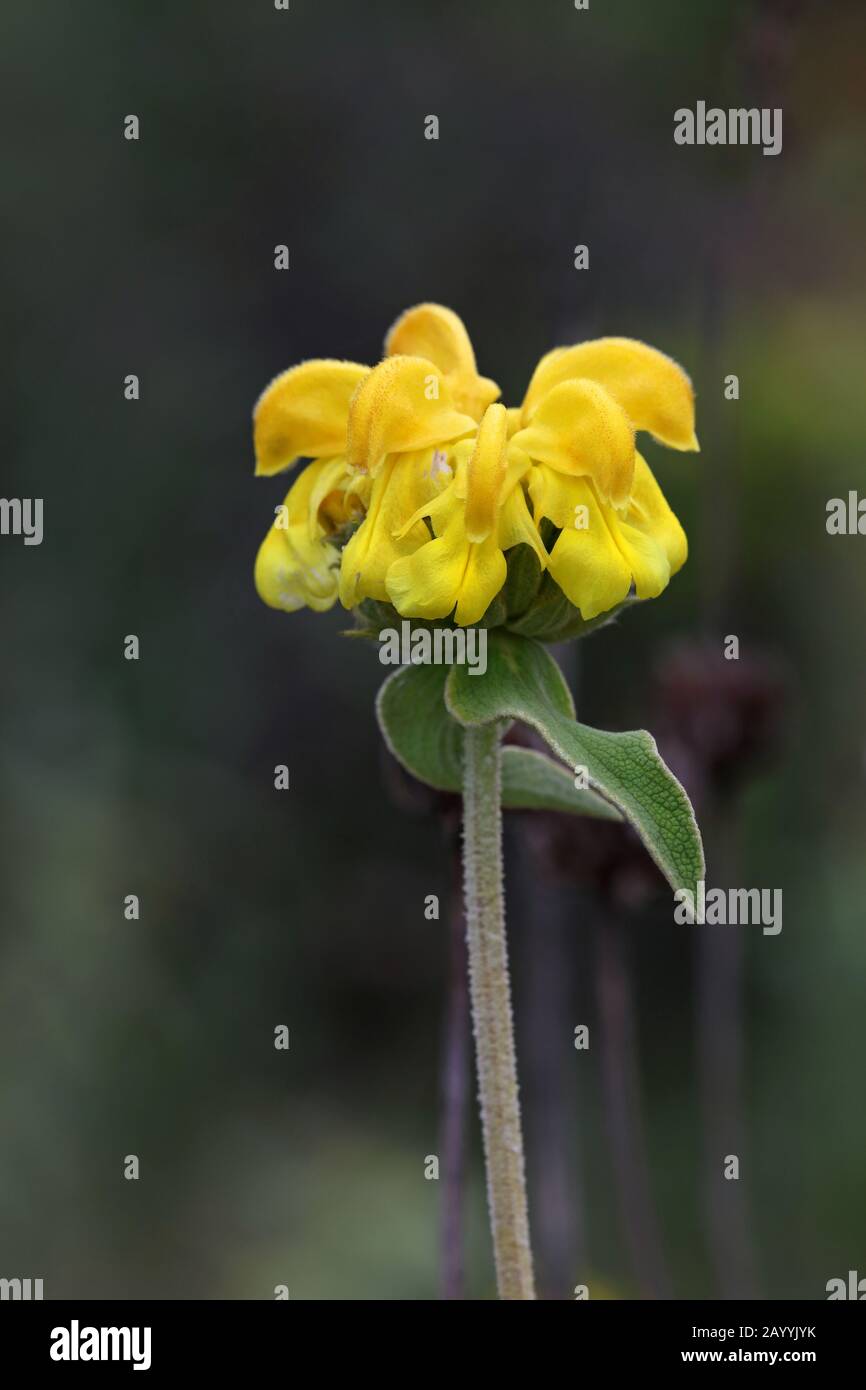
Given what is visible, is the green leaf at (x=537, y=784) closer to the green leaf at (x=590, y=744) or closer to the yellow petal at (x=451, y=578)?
the green leaf at (x=590, y=744)

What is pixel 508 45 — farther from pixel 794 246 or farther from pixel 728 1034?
pixel 728 1034

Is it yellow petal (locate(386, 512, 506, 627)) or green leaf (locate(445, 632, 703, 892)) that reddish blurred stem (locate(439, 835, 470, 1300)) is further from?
yellow petal (locate(386, 512, 506, 627))

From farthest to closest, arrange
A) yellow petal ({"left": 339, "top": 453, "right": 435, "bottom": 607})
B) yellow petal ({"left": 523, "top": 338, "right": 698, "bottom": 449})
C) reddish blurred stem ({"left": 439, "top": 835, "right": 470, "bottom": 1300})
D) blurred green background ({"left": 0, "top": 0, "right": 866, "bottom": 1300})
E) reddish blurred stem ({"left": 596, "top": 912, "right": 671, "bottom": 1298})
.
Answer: blurred green background ({"left": 0, "top": 0, "right": 866, "bottom": 1300}), reddish blurred stem ({"left": 596, "top": 912, "right": 671, "bottom": 1298}), reddish blurred stem ({"left": 439, "top": 835, "right": 470, "bottom": 1300}), yellow petal ({"left": 523, "top": 338, "right": 698, "bottom": 449}), yellow petal ({"left": 339, "top": 453, "right": 435, "bottom": 607})

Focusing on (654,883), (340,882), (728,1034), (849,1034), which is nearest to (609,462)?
(654,883)

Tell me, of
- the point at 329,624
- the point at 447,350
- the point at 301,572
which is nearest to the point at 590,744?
the point at 301,572

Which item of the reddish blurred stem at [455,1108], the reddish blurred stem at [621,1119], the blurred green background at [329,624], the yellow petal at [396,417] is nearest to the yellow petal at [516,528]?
the yellow petal at [396,417]

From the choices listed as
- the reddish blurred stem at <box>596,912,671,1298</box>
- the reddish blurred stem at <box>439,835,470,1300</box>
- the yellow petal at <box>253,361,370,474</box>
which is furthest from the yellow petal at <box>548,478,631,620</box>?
the reddish blurred stem at <box>596,912,671,1298</box>

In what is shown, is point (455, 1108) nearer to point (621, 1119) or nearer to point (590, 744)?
point (590, 744)
